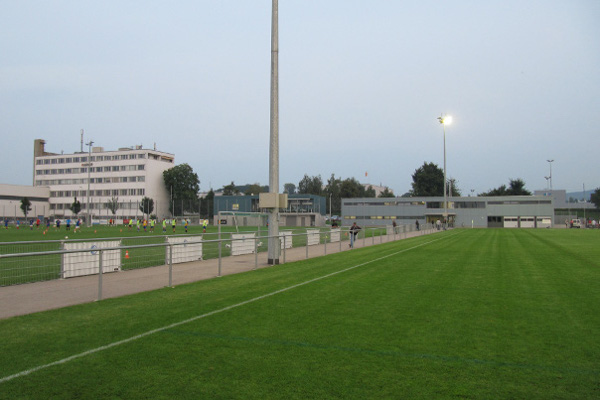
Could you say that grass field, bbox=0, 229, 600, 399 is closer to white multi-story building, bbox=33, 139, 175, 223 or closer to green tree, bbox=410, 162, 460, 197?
white multi-story building, bbox=33, 139, 175, 223

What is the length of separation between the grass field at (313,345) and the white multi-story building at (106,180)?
97108 mm

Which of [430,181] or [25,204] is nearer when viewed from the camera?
[25,204]

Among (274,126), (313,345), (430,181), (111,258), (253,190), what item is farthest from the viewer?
(253,190)

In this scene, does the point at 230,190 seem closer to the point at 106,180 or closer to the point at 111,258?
the point at 106,180

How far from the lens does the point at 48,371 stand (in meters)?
4.70

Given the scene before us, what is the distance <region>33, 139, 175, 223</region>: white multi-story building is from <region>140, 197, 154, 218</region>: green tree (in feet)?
10.6

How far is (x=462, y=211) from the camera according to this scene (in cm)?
9094

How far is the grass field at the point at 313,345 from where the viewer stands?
432 cm

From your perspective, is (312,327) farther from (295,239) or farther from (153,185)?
(153,185)

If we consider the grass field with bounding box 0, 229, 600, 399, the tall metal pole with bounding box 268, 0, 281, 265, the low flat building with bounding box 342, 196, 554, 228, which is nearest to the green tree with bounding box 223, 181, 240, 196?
the low flat building with bounding box 342, 196, 554, 228

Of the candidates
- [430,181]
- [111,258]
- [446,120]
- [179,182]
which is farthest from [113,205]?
[111,258]

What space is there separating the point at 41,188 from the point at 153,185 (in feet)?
89.5

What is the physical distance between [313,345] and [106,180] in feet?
363

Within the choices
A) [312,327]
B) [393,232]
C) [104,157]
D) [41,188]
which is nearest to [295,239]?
[393,232]
